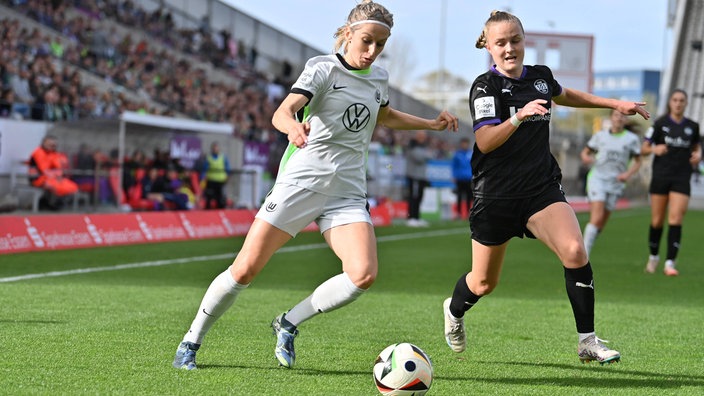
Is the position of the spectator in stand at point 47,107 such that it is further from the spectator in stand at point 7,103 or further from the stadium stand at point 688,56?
the stadium stand at point 688,56

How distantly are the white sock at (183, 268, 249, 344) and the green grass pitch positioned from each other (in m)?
0.21

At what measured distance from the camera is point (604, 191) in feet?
46.4

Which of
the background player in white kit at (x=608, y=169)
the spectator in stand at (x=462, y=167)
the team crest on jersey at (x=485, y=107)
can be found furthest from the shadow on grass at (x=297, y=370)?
the spectator in stand at (x=462, y=167)

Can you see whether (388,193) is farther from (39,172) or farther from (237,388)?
(237,388)

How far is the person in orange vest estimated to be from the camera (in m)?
18.9

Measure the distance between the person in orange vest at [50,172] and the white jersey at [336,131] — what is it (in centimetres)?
1384

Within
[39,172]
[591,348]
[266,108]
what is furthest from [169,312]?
[266,108]

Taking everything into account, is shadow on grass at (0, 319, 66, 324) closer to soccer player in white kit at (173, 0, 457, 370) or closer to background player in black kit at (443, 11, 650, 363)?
soccer player in white kit at (173, 0, 457, 370)

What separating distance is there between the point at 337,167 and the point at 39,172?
1415 cm

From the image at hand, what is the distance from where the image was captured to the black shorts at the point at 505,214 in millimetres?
6262

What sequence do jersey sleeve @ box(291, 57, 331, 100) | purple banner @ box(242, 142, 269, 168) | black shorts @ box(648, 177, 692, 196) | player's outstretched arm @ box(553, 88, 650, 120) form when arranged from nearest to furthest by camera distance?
1. jersey sleeve @ box(291, 57, 331, 100)
2. player's outstretched arm @ box(553, 88, 650, 120)
3. black shorts @ box(648, 177, 692, 196)
4. purple banner @ box(242, 142, 269, 168)

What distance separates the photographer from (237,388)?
5445 millimetres

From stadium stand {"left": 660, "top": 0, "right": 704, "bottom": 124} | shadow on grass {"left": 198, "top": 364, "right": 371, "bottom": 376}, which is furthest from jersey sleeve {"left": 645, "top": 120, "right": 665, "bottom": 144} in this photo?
stadium stand {"left": 660, "top": 0, "right": 704, "bottom": 124}

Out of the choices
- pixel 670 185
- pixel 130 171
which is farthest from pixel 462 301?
pixel 130 171
